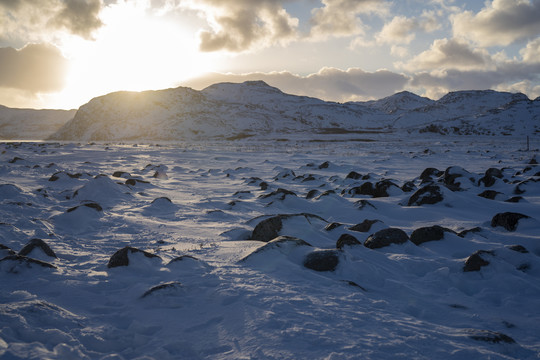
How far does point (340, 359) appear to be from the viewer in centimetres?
227

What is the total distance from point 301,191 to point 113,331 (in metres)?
8.79

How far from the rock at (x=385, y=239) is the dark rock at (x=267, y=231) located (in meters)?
1.49

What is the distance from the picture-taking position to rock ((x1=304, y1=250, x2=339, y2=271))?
4.01 m

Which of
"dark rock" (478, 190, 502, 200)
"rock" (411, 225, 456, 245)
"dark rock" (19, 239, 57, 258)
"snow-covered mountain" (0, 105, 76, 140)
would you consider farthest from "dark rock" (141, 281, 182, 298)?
"snow-covered mountain" (0, 105, 76, 140)

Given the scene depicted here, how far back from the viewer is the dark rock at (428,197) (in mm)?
7957

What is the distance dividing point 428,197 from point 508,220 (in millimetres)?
2089

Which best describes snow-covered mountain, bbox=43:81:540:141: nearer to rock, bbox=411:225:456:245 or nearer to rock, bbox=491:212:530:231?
rock, bbox=491:212:530:231

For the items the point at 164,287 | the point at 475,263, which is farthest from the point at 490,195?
the point at 164,287

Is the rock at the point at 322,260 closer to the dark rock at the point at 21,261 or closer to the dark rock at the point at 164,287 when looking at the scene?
the dark rock at the point at 164,287

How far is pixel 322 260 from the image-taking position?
4074 mm

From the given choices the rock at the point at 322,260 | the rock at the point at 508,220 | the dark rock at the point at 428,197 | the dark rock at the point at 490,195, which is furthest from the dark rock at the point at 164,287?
the dark rock at the point at 490,195

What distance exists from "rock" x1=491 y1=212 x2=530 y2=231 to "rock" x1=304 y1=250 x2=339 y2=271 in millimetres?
3939

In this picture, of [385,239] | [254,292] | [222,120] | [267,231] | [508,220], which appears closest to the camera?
[254,292]

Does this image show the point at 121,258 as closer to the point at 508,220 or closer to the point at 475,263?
the point at 475,263
